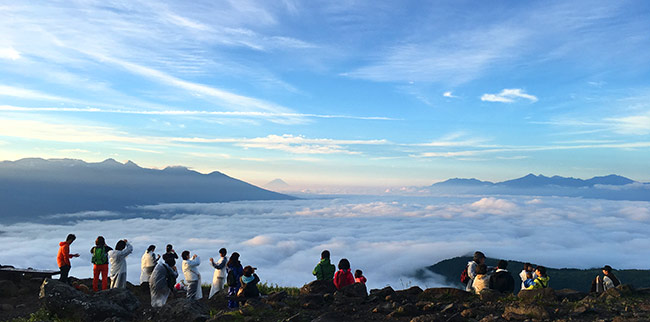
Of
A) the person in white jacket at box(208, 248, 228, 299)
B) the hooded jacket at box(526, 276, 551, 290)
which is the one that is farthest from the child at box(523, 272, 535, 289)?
the person in white jacket at box(208, 248, 228, 299)

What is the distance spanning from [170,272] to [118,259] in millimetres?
2896

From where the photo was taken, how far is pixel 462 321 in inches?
353

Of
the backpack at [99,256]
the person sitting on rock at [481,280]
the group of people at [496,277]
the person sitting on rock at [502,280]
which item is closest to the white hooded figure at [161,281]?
the backpack at [99,256]

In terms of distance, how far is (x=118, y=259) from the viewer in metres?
14.1

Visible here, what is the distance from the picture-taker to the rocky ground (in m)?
9.23

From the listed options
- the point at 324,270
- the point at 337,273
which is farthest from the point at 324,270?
the point at 337,273

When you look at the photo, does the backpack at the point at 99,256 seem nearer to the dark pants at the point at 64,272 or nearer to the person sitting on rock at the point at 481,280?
the dark pants at the point at 64,272

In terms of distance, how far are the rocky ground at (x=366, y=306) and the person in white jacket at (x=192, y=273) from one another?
0.88 meters

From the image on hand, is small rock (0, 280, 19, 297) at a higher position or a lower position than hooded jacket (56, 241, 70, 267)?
lower

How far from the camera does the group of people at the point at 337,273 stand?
1236cm

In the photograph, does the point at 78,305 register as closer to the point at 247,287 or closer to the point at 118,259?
the point at 118,259

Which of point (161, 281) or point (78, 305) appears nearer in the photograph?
point (78, 305)

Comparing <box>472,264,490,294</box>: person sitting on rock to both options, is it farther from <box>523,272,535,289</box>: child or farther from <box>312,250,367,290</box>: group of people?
<box>312,250,367,290</box>: group of people

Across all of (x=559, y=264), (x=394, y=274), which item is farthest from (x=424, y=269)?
(x=559, y=264)
